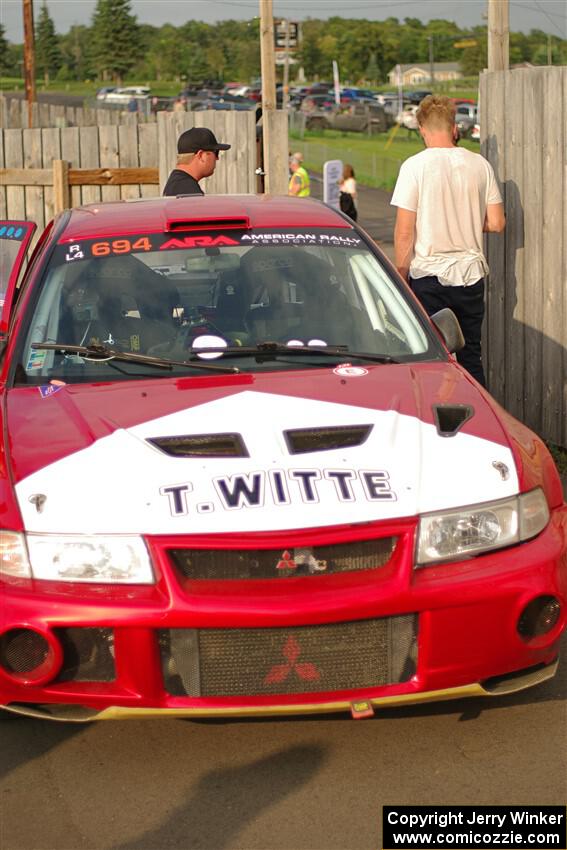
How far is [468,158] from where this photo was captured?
7.46m

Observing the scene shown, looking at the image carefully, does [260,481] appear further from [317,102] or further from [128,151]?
[317,102]

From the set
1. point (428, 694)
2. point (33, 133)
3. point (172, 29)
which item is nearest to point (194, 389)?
point (428, 694)

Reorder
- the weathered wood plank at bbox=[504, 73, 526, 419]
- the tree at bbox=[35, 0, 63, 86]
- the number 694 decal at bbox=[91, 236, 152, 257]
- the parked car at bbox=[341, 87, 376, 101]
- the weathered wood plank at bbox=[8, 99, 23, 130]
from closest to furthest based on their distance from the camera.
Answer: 1. the number 694 decal at bbox=[91, 236, 152, 257]
2. the weathered wood plank at bbox=[504, 73, 526, 419]
3. the weathered wood plank at bbox=[8, 99, 23, 130]
4. the parked car at bbox=[341, 87, 376, 101]
5. the tree at bbox=[35, 0, 63, 86]

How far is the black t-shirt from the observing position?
8406 mm

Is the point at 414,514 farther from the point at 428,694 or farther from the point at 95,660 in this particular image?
the point at 95,660

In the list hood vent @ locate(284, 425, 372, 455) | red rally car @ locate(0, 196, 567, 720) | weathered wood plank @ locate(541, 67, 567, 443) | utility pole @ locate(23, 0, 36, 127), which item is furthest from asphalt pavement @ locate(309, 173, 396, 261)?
hood vent @ locate(284, 425, 372, 455)

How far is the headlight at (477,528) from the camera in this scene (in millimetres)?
3842

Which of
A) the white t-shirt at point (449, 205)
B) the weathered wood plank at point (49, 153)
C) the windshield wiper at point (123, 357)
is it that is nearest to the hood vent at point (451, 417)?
the windshield wiper at point (123, 357)

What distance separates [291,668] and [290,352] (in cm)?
151

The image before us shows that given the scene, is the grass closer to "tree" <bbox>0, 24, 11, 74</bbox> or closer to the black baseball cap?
the black baseball cap

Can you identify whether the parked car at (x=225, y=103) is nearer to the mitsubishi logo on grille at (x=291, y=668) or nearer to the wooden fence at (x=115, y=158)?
the wooden fence at (x=115, y=158)

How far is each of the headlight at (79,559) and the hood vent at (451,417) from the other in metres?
1.11

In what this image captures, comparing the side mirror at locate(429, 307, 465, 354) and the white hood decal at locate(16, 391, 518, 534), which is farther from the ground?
the side mirror at locate(429, 307, 465, 354)

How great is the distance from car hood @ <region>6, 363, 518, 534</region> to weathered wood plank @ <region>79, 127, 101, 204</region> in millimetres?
9638
